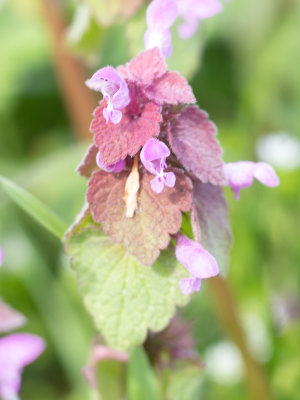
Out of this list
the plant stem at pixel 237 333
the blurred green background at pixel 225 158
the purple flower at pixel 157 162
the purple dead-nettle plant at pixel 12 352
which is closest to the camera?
the purple flower at pixel 157 162

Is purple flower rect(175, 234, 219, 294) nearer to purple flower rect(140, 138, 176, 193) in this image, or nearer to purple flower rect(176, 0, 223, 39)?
purple flower rect(140, 138, 176, 193)

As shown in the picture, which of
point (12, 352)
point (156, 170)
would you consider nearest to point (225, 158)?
point (12, 352)

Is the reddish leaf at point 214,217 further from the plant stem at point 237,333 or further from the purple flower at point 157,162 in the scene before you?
→ the plant stem at point 237,333

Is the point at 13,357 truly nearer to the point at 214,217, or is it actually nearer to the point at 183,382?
the point at 183,382

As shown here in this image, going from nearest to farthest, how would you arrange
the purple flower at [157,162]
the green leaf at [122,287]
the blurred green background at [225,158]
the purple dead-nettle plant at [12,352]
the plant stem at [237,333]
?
the purple flower at [157,162] → the green leaf at [122,287] → the purple dead-nettle plant at [12,352] → the plant stem at [237,333] → the blurred green background at [225,158]

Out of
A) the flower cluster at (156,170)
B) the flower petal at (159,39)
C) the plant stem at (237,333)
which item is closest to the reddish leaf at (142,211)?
the flower cluster at (156,170)

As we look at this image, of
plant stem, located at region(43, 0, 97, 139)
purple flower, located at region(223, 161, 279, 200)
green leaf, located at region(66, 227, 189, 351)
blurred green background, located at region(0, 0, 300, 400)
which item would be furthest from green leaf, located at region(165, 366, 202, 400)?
plant stem, located at region(43, 0, 97, 139)
